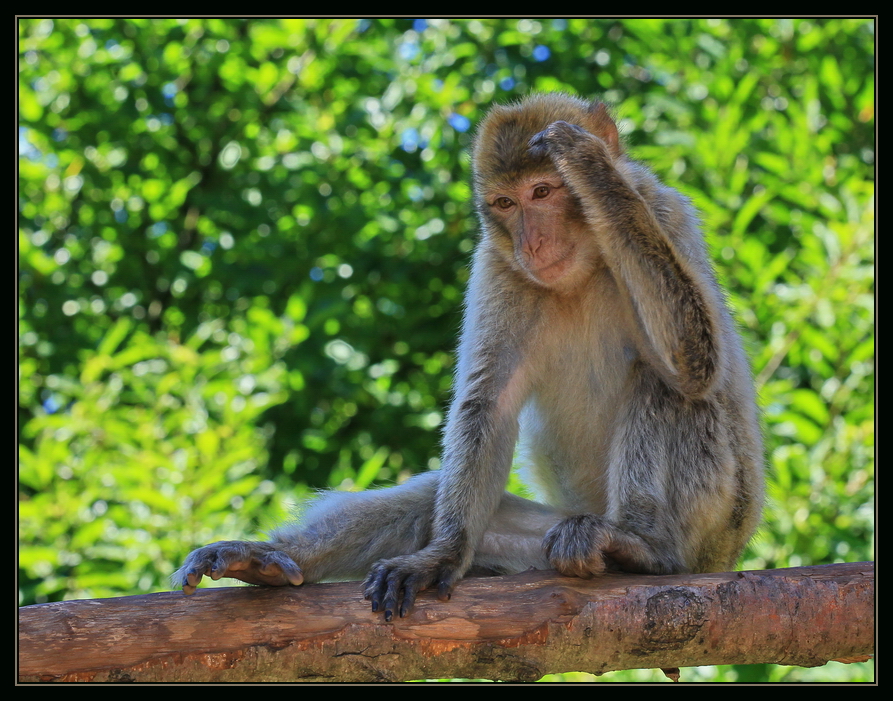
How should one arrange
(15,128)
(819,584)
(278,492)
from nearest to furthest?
(819,584), (15,128), (278,492)

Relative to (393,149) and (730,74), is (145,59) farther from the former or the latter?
(730,74)

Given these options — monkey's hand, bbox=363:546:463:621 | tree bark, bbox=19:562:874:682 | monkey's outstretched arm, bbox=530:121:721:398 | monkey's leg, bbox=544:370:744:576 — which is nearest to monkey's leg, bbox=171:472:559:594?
tree bark, bbox=19:562:874:682

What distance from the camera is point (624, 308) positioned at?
184 inches

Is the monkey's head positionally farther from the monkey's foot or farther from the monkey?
the monkey's foot

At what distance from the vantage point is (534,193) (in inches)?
182

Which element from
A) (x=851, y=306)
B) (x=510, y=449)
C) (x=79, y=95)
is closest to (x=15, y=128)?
(x=79, y=95)

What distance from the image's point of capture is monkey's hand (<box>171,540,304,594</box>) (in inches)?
154

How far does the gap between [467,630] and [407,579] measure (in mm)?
347

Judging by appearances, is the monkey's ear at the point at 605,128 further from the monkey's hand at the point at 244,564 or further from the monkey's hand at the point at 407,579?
the monkey's hand at the point at 244,564

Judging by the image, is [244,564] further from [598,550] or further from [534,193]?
[534,193]

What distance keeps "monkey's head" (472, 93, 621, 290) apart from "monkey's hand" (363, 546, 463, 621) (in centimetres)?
145

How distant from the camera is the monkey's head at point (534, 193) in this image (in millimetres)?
4547

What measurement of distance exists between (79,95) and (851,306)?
6604 millimetres

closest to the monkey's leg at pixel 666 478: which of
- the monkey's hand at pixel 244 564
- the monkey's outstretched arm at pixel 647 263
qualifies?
the monkey's outstretched arm at pixel 647 263
